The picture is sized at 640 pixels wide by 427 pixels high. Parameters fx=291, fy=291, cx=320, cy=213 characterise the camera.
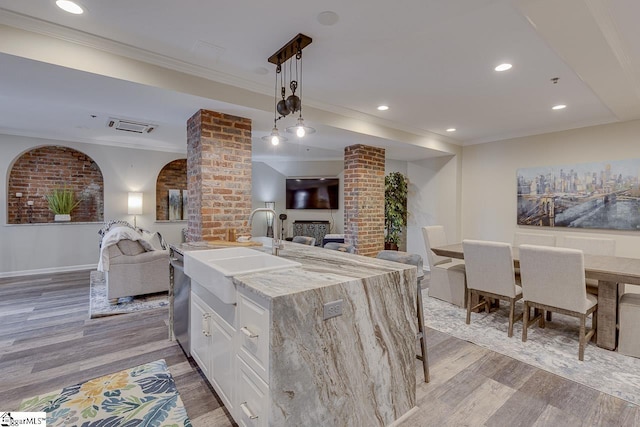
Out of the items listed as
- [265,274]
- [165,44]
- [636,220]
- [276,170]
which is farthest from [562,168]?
[276,170]

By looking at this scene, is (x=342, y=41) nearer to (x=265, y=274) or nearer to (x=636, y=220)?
(x=265, y=274)

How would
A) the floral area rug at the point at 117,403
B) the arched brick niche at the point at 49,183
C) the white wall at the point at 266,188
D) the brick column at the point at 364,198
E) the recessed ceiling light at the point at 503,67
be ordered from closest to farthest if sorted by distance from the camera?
1. the floral area rug at the point at 117,403
2. the recessed ceiling light at the point at 503,67
3. the brick column at the point at 364,198
4. the arched brick niche at the point at 49,183
5. the white wall at the point at 266,188

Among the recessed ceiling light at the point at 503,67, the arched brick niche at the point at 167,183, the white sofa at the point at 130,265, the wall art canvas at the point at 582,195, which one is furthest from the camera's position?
the arched brick niche at the point at 167,183

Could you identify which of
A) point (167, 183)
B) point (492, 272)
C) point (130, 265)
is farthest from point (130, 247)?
point (492, 272)

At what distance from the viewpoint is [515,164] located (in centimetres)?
495

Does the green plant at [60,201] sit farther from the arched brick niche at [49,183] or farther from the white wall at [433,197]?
the white wall at [433,197]

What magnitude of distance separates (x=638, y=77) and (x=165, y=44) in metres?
4.36

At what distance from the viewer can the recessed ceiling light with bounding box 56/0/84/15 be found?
6.14ft

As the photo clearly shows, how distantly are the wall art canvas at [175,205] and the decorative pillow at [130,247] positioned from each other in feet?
10.3

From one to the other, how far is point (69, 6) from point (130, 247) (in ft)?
9.11

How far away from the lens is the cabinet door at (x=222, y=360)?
1666 mm

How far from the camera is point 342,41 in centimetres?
225

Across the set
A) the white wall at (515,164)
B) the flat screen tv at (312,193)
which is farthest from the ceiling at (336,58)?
the flat screen tv at (312,193)

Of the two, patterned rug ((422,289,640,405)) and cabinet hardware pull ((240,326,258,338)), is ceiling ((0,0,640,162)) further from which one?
patterned rug ((422,289,640,405))
